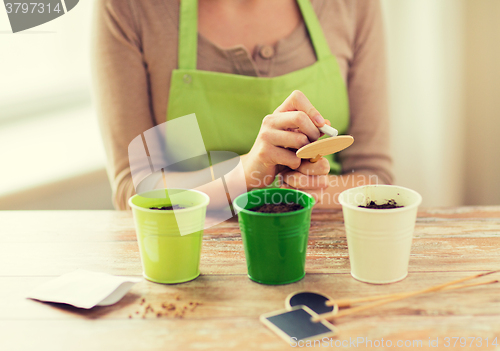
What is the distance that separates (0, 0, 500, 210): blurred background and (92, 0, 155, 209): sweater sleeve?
64 cm

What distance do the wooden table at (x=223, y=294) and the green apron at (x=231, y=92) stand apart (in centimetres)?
33

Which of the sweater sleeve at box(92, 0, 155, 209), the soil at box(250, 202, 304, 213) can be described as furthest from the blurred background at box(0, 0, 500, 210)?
the soil at box(250, 202, 304, 213)

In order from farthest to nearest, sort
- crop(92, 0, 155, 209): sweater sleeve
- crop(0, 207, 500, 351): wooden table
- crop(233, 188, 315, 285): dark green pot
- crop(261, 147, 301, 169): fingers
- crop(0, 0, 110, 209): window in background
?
crop(0, 0, 110, 209): window in background < crop(92, 0, 155, 209): sweater sleeve < crop(261, 147, 301, 169): fingers < crop(233, 188, 315, 285): dark green pot < crop(0, 207, 500, 351): wooden table

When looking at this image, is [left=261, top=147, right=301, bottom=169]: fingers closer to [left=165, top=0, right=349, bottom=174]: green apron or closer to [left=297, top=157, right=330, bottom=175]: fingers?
[left=297, top=157, right=330, bottom=175]: fingers

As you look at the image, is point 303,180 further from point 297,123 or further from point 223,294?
point 223,294

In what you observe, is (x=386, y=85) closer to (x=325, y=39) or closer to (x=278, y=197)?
(x=325, y=39)

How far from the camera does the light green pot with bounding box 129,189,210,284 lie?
2.03ft

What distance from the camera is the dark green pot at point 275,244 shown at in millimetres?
612

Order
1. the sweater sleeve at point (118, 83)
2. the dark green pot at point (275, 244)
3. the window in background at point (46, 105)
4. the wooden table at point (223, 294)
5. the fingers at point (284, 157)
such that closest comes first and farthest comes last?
the wooden table at point (223, 294), the dark green pot at point (275, 244), the fingers at point (284, 157), the sweater sleeve at point (118, 83), the window in background at point (46, 105)

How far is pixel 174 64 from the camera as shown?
1.13 metres

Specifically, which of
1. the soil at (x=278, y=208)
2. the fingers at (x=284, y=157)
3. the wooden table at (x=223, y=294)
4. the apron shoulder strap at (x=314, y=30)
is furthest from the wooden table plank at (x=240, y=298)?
the apron shoulder strap at (x=314, y=30)

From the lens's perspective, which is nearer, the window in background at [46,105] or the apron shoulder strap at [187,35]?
the apron shoulder strap at [187,35]

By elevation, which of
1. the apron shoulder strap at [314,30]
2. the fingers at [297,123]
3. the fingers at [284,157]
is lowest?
the fingers at [284,157]

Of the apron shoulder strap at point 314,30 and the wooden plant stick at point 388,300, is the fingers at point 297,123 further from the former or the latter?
the apron shoulder strap at point 314,30
